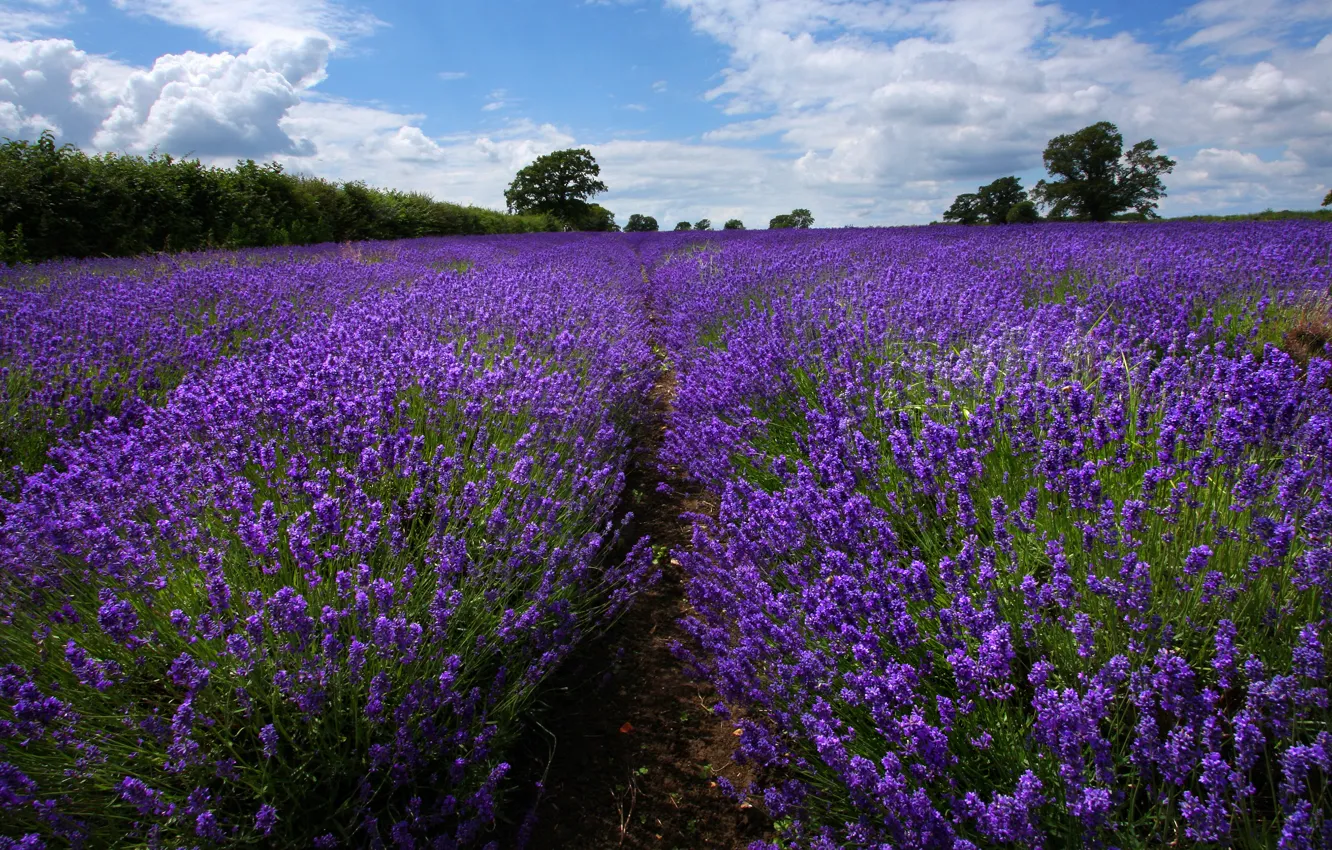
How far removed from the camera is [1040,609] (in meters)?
1.66

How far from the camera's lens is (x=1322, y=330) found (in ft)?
12.8

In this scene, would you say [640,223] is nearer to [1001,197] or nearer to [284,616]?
[1001,197]

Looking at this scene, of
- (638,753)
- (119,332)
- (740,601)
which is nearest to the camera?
(740,601)

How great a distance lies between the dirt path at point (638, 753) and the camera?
1.91m

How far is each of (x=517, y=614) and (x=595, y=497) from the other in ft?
2.53

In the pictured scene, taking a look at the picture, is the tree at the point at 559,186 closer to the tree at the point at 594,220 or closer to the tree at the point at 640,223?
the tree at the point at 594,220

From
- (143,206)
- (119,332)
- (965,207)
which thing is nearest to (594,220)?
(965,207)

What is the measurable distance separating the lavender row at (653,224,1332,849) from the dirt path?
20 cm

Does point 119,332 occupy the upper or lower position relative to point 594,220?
lower

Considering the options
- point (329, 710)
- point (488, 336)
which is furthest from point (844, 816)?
point (488, 336)

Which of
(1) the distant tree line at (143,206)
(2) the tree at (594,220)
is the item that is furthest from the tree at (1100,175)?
(1) the distant tree line at (143,206)

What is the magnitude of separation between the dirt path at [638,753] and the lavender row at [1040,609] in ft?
0.66

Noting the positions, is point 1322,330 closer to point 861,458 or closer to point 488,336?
point 861,458

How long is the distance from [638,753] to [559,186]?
131 feet
